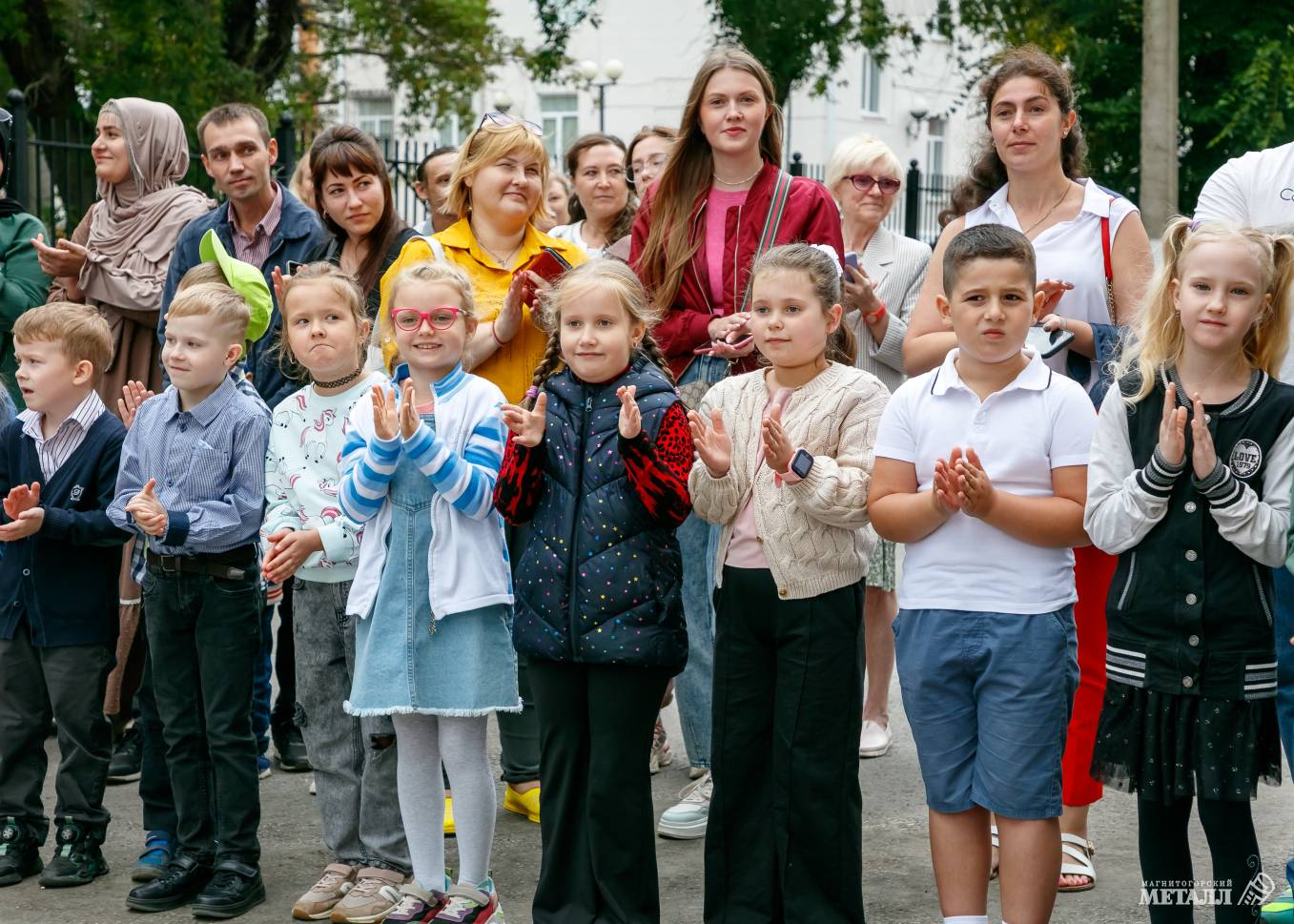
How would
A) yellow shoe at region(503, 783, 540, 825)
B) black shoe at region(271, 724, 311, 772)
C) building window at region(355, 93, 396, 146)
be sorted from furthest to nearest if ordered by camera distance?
1. building window at region(355, 93, 396, 146)
2. black shoe at region(271, 724, 311, 772)
3. yellow shoe at region(503, 783, 540, 825)

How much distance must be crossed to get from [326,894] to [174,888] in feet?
1.49

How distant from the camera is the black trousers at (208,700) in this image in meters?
4.34

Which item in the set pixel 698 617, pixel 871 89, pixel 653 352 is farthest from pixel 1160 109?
pixel 871 89

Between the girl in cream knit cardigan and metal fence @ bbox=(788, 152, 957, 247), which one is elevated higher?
metal fence @ bbox=(788, 152, 957, 247)

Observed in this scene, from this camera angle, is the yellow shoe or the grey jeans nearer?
the grey jeans

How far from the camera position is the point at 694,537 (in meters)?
4.73

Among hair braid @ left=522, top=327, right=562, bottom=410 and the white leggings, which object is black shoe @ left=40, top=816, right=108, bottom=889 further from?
hair braid @ left=522, top=327, right=562, bottom=410

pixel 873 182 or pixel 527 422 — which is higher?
pixel 873 182

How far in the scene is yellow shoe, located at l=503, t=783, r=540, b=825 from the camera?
5.02 m

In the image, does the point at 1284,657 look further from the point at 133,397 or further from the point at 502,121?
the point at 133,397

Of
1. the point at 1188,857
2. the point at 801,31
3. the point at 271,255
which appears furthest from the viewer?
the point at 801,31

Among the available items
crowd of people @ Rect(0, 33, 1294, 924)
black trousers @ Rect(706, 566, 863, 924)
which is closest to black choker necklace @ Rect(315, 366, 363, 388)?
crowd of people @ Rect(0, 33, 1294, 924)

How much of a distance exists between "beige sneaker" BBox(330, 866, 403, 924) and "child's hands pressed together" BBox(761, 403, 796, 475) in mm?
1687

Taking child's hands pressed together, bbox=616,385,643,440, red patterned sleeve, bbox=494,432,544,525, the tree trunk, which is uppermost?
the tree trunk
